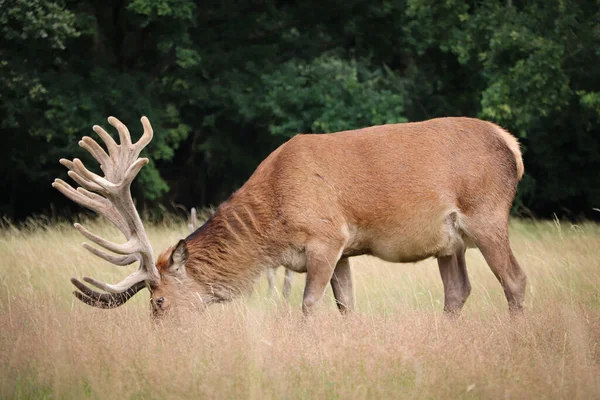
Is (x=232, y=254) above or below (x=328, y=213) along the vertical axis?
below

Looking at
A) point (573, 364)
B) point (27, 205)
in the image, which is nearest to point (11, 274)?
point (573, 364)

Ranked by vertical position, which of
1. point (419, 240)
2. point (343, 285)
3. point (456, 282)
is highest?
point (419, 240)

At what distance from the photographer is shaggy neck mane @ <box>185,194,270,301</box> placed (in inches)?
276

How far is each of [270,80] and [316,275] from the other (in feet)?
41.1

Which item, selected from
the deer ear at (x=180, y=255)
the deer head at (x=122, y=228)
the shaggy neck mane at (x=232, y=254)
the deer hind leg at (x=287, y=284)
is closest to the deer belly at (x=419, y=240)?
the shaggy neck mane at (x=232, y=254)

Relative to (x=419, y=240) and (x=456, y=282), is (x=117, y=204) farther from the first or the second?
(x=456, y=282)

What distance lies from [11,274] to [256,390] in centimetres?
518

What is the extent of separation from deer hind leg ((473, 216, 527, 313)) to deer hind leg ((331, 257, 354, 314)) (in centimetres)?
111

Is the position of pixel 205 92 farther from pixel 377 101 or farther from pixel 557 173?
pixel 557 173

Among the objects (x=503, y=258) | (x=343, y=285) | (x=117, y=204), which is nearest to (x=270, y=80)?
(x=343, y=285)

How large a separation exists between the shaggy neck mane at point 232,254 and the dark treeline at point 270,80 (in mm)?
7931

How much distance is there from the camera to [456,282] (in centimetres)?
750

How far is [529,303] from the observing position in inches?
298

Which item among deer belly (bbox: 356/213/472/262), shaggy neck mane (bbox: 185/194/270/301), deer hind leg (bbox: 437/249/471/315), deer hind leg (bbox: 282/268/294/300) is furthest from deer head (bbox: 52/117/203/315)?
deer hind leg (bbox: 437/249/471/315)
